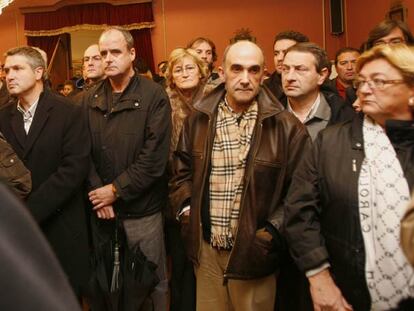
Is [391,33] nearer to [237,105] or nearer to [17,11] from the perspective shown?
[237,105]

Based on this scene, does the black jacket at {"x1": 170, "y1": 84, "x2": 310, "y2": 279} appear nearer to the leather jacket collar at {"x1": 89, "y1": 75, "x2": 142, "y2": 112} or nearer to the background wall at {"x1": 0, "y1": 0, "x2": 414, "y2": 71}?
the leather jacket collar at {"x1": 89, "y1": 75, "x2": 142, "y2": 112}

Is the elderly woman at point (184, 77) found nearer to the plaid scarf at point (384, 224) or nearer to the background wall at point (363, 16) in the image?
the plaid scarf at point (384, 224)

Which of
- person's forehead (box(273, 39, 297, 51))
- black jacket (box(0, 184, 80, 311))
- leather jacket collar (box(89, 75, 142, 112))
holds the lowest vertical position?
black jacket (box(0, 184, 80, 311))

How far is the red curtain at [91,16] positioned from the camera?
891cm

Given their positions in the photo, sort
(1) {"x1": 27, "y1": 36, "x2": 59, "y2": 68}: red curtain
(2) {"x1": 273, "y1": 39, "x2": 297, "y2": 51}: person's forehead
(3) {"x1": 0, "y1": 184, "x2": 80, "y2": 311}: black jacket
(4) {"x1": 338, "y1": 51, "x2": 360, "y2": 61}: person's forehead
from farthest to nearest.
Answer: (1) {"x1": 27, "y1": 36, "x2": 59, "y2": 68}: red curtain
(4) {"x1": 338, "y1": 51, "x2": 360, "y2": 61}: person's forehead
(2) {"x1": 273, "y1": 39, "x2": 297, "y2": 51}: person's forehead
(3) {"x1": 0, "y1": 184, "x2": 80, "y2": 311}: black jacket

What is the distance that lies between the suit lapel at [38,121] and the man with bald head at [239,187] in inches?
32.1

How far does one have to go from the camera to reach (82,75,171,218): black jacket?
2881 mm

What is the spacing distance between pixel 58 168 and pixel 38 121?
0.26 metres

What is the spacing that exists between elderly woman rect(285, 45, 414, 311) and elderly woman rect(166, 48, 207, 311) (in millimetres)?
788

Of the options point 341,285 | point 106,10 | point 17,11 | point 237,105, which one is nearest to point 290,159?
point 237,105

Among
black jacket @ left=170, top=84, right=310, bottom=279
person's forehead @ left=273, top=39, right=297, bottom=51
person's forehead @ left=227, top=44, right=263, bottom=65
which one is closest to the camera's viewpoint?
black jacket @ left=170, top=84, right=310, bottom=279

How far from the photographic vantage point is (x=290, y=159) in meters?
2.39

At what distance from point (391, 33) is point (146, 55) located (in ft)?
20.6

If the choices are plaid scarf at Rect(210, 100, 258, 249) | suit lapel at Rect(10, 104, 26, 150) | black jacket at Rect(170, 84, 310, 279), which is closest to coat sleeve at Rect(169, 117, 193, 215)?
black jacket at Rect(170, 84, 310, 279)
